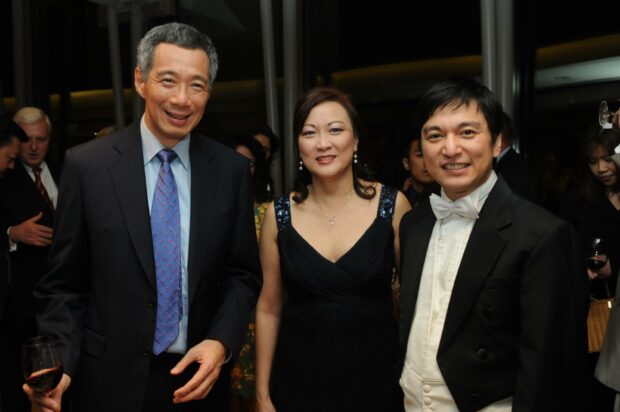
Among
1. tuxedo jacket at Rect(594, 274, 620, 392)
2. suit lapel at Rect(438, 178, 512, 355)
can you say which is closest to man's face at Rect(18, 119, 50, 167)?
suit lapel at Rect(438, 178, 512, 355)

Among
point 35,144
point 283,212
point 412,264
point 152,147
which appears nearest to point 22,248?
point 35,144

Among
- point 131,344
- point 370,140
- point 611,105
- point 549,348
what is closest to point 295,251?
point 131,344

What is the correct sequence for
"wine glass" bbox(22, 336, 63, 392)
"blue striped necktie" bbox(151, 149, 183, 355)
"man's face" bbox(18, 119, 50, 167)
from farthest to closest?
1. "man's face" bbox(18, 119, 50, 167)
2. "blue striped necktie" bbox(151, 149, 183, 355)
3. "wine glass" bbox(22, 336, 63, 392)

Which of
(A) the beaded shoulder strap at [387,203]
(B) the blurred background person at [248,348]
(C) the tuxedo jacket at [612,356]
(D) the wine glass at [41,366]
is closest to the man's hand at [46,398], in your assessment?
(D) the wine glass at [41,366]

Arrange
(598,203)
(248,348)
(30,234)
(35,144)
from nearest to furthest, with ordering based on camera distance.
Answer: (248,348), (598,203), (30,234), (35,144)

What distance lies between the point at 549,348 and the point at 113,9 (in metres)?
6.38

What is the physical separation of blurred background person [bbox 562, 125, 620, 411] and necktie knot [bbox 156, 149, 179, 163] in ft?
7.27

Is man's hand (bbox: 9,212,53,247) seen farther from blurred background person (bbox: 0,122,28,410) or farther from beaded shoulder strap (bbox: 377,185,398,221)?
beaded shoulder strap (bbox: 377,185,398,221)

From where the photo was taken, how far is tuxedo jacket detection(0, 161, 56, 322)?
3.32m

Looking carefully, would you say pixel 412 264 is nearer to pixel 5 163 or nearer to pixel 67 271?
pixel 67 271

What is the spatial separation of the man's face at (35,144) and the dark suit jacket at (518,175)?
279cm

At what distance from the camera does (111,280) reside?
1.55 m

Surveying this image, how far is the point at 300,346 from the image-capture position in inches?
80.4

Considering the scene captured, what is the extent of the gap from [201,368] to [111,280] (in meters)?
0.34
